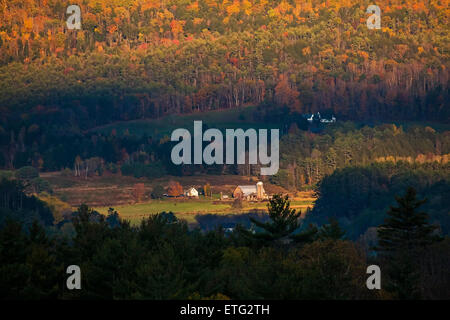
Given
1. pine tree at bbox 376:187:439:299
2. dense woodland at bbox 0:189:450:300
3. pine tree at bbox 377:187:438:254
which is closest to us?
dense woodland at bbox 0:189:450:300

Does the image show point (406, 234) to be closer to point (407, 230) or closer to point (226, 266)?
point (407, 230)

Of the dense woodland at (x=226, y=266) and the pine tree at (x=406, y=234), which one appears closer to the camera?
the dense woodland at (x=226, y=266)

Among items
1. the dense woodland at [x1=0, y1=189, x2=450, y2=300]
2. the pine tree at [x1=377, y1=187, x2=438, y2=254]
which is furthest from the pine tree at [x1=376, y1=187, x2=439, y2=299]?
the dense woodland at [x1=0, y1=189, x2=450, y2=300]

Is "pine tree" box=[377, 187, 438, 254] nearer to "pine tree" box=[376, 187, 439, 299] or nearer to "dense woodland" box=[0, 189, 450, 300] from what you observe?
"pine tree" box=[376, 187, 439, 299]

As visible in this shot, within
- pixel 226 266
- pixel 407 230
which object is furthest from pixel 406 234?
pixel 226 266

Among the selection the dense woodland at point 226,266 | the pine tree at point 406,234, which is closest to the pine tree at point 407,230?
the pine tree at point 406,234

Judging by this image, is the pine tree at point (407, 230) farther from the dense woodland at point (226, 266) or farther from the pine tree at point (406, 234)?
the dense woodland at point (226, 266)

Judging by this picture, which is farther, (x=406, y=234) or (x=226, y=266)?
(x=406, y=234)

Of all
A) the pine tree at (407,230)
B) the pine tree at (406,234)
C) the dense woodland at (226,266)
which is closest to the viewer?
the dense woodland at (226,266)
